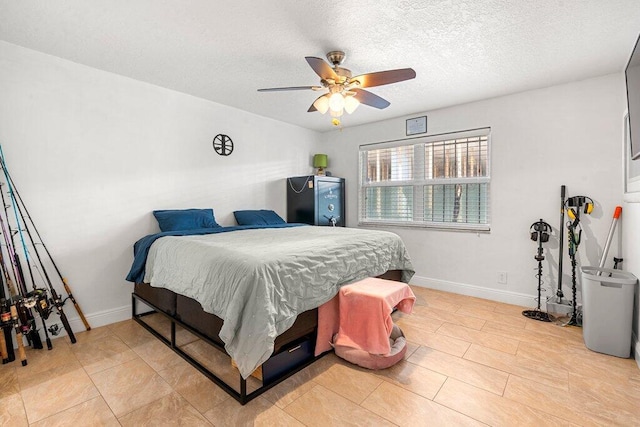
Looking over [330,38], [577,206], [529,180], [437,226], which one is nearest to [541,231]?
[577,206]

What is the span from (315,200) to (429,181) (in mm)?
1623

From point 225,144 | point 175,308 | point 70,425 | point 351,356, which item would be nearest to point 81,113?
point 225,144

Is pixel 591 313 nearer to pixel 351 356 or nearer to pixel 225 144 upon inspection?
pixel 351 356

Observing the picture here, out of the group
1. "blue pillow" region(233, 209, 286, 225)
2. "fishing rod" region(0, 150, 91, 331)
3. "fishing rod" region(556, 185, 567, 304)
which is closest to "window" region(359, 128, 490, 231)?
"fishing rod" region(556, 185, 567, 304)

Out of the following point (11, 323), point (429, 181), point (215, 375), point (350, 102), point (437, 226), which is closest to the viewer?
point (215, 375)

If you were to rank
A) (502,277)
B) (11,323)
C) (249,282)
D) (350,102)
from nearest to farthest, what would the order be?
(249,282) → (11,323) → (350,102) → (502,277)

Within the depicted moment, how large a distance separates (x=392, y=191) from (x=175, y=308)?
330cm

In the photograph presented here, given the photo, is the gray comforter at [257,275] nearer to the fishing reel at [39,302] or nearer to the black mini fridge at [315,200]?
the fishing reel at [39,302]

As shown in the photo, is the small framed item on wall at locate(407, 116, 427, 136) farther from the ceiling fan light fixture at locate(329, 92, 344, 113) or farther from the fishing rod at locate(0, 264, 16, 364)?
the fishing rod at locate(0, 264, 16, 364)

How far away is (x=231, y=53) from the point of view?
2.47 metres

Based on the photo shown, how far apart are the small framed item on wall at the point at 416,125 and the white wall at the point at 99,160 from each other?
8.23ft

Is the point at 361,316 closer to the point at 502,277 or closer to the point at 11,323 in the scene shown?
the point at 502,277

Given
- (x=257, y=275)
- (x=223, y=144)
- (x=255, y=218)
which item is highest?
(x=223, y=144)

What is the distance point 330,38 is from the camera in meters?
2.21
